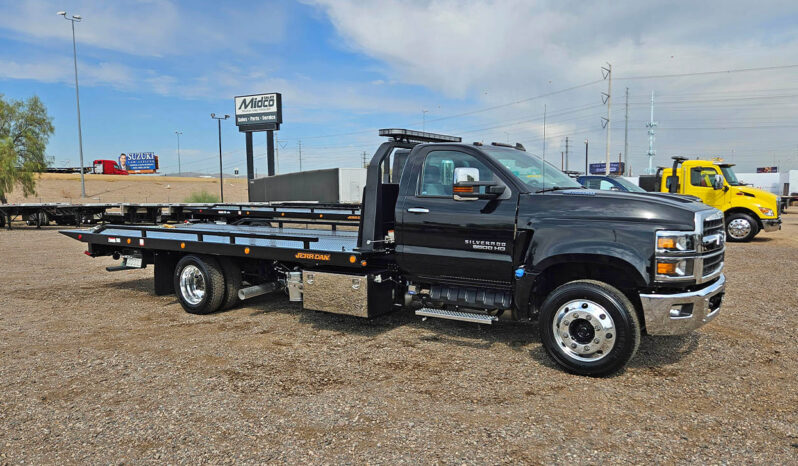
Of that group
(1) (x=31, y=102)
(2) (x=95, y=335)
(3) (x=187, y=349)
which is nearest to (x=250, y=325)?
(3) (x=187, y=349)

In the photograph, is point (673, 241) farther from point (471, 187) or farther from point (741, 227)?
point (741, 227)

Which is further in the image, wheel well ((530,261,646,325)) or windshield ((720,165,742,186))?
windshield ((720,165,742,186))

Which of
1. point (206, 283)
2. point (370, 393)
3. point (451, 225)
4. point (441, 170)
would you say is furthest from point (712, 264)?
point (206, 283)

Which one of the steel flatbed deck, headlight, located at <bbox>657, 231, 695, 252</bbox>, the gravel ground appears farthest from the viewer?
the steel flatbed deck

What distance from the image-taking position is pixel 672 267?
445cm

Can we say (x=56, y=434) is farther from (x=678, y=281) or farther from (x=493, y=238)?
(x=678, y=281)

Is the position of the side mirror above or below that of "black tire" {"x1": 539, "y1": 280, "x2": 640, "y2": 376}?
above

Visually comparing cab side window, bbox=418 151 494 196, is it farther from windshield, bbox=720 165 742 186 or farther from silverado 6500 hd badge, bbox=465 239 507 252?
windshield, bbox=720 165 742 186

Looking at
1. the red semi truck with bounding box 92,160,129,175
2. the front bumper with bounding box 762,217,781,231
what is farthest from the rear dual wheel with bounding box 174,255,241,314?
the red semi truck with bounding box 92,160,129,175

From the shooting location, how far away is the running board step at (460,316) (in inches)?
204

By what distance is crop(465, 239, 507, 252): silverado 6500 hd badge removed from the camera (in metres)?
5.19

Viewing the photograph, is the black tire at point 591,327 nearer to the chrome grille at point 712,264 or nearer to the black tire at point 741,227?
the chrome grille at point 712,264

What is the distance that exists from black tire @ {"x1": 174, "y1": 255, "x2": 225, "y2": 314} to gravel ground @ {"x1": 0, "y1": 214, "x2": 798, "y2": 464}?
17 centimetres

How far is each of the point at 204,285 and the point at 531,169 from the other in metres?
4.24
